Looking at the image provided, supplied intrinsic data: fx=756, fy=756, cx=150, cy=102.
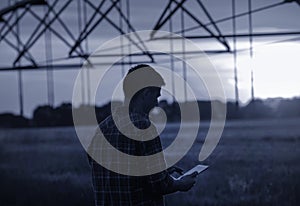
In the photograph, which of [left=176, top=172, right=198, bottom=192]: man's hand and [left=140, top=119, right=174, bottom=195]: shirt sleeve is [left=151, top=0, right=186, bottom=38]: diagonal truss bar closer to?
[left=176, top=172, right=198, bottom=192]: man's hand

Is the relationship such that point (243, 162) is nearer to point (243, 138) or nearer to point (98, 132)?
point (243, 138)

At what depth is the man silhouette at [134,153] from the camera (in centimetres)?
372

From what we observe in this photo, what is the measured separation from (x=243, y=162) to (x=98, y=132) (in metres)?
5.27

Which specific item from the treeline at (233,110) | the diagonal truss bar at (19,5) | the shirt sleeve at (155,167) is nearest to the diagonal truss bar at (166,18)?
the treeline at (233,110)

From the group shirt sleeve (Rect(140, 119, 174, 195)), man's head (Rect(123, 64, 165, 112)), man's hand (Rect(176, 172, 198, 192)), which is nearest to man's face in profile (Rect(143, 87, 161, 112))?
man's head (Rect(123, 64, 165, 112))

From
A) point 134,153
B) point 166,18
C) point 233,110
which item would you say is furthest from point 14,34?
point 134,153

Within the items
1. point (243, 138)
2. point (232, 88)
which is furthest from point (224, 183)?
point (232, 88)

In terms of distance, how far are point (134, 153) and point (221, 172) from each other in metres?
5.20

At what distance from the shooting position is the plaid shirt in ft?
12.2

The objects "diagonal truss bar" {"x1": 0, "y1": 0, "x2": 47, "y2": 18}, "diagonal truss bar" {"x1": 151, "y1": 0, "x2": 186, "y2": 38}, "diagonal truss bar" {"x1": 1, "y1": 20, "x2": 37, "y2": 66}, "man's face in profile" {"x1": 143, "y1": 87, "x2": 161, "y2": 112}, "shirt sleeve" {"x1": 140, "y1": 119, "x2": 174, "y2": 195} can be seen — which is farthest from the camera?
"diagonal truss bar" {"x1": 1, "y1": 20, "x2": 37, "y2": 66}

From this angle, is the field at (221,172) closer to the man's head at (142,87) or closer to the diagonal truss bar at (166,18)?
the diagonal truss bar at (166,18)

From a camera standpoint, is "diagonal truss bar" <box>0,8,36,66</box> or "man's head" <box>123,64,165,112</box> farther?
"diagonal truss bar" <box>0,8,36,66</box>

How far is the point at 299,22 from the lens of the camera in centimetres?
1012

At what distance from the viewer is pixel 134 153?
12.3ft
